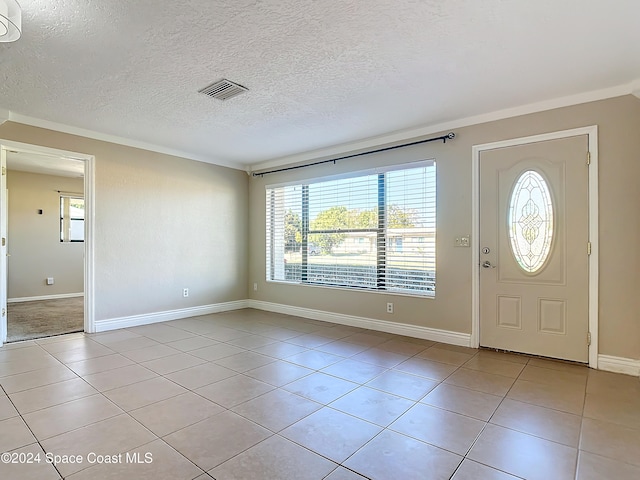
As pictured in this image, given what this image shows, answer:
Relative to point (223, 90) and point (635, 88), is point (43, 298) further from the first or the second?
point (635, 88)

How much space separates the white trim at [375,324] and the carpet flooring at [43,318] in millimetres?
2737

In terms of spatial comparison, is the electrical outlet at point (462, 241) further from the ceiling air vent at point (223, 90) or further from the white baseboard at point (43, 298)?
the white baseboard at point (43, 298)

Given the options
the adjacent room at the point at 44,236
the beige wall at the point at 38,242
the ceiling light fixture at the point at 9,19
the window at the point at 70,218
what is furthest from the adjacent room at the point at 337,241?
the window at the point at 70,218

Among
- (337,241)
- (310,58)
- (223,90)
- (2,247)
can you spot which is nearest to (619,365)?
(337,241)

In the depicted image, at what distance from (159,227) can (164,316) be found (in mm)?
1293

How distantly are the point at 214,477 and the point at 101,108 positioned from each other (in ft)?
11.6

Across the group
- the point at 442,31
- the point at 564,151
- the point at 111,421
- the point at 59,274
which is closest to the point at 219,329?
the point at 111,421

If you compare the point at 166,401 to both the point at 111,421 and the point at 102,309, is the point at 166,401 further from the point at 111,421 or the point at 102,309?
the point at 102,309

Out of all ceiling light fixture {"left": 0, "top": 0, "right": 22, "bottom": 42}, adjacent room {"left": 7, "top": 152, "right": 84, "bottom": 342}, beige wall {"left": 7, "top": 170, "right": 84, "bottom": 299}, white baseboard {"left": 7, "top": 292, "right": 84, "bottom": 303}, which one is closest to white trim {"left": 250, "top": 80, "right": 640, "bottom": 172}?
ceiling light fixture {"left": 0, "top": 0, "right": 22, "bottom": 42}

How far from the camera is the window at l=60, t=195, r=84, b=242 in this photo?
23.6 feet

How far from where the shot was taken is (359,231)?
15.7 feet

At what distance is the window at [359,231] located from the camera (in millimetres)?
4184

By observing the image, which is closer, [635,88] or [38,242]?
[635,88]

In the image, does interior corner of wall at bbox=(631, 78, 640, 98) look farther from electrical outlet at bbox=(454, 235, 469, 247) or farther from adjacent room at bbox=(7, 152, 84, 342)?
adjacent room at bbox=(7, 152, 84, 342)
